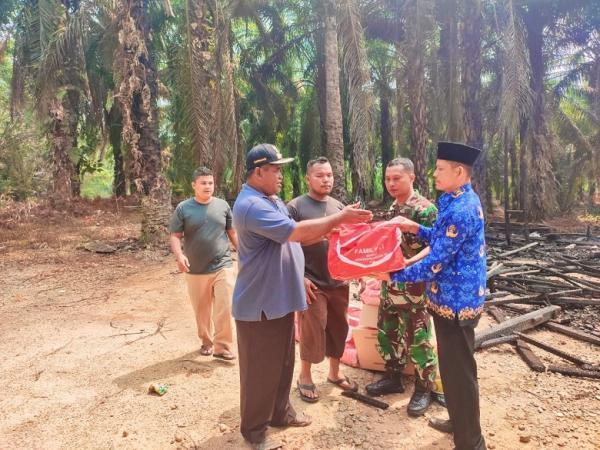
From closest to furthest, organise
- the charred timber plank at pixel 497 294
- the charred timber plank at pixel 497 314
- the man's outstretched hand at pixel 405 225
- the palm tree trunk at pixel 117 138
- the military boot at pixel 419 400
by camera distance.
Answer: the man's outstretched hand at pixel 405 225, the military boot at pixel 419 400, the charred timber plank at pixel 497 314, the charred timber plank at pixel 497 294, the palm tree trunk at pixel 117 138

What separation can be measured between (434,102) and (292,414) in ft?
49.4

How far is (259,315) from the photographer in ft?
9.12

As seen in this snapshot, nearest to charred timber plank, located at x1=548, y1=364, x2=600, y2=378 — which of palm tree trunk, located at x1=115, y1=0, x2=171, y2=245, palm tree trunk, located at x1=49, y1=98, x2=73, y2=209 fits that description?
palm tree trunk, located at x1=115, y1=0, x2=171, y2=245

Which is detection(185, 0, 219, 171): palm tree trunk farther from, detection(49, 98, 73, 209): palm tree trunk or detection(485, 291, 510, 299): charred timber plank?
detection(485, 291, 510, 299): charred timber plank

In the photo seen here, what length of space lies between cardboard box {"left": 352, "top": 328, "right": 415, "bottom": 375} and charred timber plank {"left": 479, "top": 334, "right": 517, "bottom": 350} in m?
1.08

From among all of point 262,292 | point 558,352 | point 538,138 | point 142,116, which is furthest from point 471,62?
point 262,292

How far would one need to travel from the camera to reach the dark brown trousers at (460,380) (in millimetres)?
2658

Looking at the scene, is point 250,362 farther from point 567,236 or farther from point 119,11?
point 567,236

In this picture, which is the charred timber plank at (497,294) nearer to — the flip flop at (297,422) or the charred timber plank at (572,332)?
the charred timber plank at (572,332)

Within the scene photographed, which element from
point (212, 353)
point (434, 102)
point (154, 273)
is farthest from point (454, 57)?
point (212, 353)

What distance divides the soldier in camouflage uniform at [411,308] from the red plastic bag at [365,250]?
2.10ft

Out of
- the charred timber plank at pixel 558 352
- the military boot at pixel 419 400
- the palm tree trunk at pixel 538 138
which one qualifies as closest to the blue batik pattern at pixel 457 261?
the military boot at pixel 419 400

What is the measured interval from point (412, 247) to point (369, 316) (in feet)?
3.00

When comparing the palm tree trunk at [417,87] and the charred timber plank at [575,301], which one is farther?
the palm tree trunk at [417,87]
